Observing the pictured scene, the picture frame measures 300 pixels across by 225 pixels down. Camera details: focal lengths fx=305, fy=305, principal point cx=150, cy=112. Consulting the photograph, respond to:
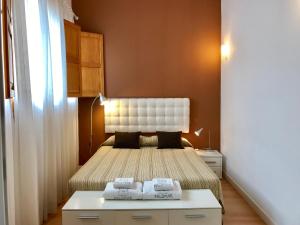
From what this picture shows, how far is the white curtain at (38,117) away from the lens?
9.71 feet

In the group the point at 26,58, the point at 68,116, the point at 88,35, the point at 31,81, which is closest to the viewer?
the point at 26,58

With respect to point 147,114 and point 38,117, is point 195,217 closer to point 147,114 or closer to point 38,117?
point 38,117

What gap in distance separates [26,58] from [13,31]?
0.30 metres

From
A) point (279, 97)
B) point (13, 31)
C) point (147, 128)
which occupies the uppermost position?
point (13, 31)

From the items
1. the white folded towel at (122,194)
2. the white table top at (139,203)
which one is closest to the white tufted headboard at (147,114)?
the white table top at (139,203)

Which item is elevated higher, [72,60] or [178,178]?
[72,60]

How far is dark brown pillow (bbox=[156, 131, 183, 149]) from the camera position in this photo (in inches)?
191

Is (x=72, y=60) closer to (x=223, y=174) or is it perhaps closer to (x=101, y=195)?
(x=101, y=195)

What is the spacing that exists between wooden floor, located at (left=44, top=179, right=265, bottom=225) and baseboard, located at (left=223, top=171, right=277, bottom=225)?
5cm

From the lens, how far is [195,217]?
9.05 feet

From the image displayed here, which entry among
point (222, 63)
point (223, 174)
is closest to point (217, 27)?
point (222, 63)

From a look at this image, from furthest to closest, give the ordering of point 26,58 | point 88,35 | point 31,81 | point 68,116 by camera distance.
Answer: point 88,35 < point 68,116 < point 31,81 < point 26,58

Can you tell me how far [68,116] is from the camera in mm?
4496

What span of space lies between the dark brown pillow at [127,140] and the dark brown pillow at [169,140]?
0.36 meters
